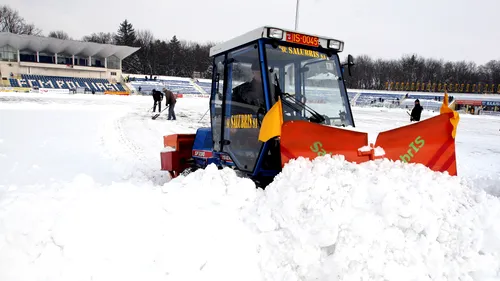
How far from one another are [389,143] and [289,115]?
1.09 meters

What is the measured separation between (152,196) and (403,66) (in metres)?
79.1

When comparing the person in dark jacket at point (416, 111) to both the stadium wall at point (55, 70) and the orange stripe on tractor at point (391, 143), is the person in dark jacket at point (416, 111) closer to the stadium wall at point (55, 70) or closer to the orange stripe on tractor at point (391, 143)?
the orange stripe on tractor at point (391, 143)

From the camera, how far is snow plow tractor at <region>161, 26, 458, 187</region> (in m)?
3.54

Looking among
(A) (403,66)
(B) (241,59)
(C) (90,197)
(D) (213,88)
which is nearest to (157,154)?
(D) (213,88)

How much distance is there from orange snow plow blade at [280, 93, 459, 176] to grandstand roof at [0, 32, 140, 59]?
57.4 m

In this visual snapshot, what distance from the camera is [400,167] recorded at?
331 centimetres

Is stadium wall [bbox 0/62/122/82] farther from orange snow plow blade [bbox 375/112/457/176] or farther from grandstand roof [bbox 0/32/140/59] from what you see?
orange snow plow blade [bbox 375/112/457/176]

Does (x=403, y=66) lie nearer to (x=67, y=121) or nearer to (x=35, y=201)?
(x=67, y=121)

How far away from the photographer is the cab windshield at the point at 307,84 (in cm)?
391

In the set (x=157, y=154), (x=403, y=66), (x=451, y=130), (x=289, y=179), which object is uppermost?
(x=403, y=66)

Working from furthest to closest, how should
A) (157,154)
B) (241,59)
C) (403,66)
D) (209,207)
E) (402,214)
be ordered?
(403,66) → (157,154) → (241,59) → (209,207) → (402,214)

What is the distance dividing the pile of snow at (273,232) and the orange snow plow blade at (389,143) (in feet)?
1.25

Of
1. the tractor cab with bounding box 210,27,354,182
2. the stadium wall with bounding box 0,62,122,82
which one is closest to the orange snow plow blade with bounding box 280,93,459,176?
the tractor cab with bounding box 210,27,354,182

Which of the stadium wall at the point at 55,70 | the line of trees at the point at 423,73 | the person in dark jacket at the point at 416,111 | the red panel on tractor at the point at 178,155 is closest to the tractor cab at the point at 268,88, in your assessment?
the red panel on tractor at the point at 178,155
